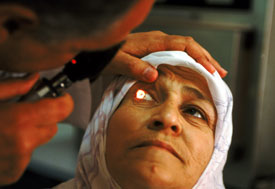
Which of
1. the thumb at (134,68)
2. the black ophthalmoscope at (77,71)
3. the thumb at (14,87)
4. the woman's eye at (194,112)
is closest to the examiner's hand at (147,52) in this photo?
the thumb at (134,68)

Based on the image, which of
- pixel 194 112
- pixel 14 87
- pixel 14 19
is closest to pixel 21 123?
Result: pixel 14 87

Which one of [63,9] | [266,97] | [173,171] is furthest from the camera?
[266,97]

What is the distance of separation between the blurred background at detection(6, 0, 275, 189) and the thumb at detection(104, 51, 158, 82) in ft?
3.29

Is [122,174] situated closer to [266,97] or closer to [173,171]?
[173,171]

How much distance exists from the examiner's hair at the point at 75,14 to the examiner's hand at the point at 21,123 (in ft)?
0.43

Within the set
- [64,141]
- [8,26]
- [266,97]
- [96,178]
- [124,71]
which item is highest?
[8,26]

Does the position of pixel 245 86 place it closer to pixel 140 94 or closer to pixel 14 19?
pixel 140 94

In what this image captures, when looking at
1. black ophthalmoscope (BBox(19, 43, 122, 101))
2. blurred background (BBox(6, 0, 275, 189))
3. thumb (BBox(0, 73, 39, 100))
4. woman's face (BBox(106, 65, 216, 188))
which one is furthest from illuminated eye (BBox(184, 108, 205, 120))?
blurred background (BBox(6, 0, 275, 189))

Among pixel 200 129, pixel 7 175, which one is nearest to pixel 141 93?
pixel 200 129

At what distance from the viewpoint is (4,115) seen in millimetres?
594

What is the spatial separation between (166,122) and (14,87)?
36 centimetres

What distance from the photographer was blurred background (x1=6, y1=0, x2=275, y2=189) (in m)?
1.96

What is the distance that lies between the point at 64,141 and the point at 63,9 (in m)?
1.68

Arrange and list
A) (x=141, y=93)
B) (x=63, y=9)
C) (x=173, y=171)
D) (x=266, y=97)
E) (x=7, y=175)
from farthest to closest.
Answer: (x=266, y=97)
(x=141, y=93)
(x=173, y=171)
(x=7, y=175)
(x=63, y=9)
